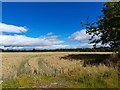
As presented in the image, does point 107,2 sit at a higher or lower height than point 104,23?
higher

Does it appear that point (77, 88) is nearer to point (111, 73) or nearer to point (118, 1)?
point (111, 73)

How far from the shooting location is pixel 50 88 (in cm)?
1316

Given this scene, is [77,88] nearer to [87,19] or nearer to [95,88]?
[95,88]

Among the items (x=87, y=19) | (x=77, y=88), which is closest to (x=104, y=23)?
(x=87, y=19)

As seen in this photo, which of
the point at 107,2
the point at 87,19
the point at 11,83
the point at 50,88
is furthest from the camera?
the point at 87,19

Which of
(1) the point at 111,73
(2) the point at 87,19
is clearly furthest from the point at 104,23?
(1) the point at 111,73

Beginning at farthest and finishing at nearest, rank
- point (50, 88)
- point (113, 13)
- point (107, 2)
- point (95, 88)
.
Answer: point (107, 2) → point (113, 13) → point (50, 88) → point (95, 88)

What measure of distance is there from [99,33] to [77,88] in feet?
103

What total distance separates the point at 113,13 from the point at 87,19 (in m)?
6.47

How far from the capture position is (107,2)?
3831 centimetres

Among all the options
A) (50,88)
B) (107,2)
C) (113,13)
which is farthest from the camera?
(107,2)

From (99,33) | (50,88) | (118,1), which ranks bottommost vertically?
(50,88)

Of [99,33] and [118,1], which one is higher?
[118,1]

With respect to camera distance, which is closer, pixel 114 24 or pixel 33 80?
pixel 33 80
